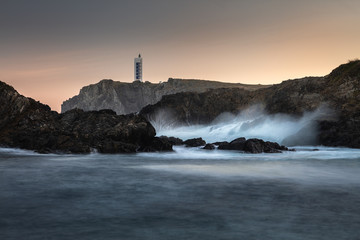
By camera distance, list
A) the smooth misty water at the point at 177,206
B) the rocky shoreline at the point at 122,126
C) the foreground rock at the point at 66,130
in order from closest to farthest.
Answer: the smooth misty water at the point at 177,206, the foreground rock at the point at 66,130, the rocky shoreline at the point at 122,126

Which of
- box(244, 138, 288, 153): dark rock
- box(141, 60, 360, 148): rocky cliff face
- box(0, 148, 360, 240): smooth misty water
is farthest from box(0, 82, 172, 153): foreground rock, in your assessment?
box(141, 60, 360, 148): rocky cliff face

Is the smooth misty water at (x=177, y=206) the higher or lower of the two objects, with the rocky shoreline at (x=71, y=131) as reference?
lower

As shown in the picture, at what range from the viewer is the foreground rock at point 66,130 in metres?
22.8

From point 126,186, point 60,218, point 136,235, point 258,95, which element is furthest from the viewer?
point 258,95

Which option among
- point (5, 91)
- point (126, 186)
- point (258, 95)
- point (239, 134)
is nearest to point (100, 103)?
point (258, 95)

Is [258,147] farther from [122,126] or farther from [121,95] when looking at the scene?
[121,95]

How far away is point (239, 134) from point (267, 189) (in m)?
34.1

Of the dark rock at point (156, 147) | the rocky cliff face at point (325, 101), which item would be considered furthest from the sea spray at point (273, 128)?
the dark rock at point (156, 147)

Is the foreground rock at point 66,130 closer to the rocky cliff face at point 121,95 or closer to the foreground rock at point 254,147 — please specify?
the foreground rock at point 254,147

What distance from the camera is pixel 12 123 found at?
23719 mm

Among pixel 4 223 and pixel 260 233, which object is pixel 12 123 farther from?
pixel 260 233

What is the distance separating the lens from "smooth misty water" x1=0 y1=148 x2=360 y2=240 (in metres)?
5.46

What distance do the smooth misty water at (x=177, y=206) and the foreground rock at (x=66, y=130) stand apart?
33.7ft

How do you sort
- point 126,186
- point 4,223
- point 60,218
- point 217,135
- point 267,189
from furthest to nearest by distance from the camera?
point 217,135
point 126,186
point 267,189
point 60,218
point 4,223
